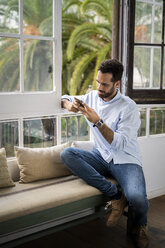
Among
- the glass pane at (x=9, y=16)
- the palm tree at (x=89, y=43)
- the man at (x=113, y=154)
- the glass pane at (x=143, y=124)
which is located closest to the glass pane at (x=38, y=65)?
the glass pane at (x=9, y=16)

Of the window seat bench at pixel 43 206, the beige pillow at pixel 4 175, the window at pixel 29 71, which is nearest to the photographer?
the window seat bench at pixel 43 206

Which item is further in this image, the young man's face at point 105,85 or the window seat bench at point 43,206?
the young man's face at point 105,85

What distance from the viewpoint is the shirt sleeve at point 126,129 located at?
8.12 feet

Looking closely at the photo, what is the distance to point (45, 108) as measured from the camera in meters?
2.87

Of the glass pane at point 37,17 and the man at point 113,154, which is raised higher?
the glass pane at point 37,17

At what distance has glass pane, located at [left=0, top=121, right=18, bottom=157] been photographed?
2758mm

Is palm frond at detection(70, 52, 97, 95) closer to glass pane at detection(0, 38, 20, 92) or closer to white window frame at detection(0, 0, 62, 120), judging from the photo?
white window frame at detection(0, 0, 62, 120)

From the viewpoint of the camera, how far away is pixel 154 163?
357cm

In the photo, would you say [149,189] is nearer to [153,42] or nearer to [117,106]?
[117,106]

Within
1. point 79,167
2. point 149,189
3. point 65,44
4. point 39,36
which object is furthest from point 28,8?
point 65,44

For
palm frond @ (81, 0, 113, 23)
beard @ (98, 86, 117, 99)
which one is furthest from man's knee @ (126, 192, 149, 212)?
palm frond @ (81, 0, 113, 23)

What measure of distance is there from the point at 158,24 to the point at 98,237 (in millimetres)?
2112

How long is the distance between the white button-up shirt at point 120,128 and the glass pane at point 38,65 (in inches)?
19.0

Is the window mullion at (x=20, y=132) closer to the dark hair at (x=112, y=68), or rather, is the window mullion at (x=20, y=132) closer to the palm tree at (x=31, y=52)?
the palm tree at (x=31, y=52)
